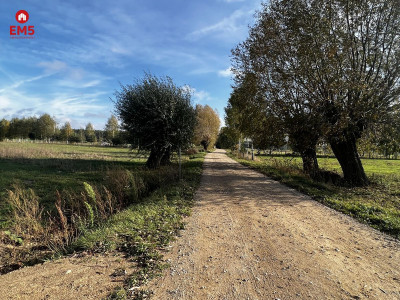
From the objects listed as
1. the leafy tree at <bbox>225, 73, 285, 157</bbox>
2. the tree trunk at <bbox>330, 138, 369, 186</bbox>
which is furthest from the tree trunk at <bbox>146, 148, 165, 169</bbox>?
the tree trunk at <bbox>330, 138, 369, 186</bbox>

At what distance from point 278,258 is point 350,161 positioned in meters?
11.4

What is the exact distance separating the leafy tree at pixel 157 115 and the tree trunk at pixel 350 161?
8.69 meters

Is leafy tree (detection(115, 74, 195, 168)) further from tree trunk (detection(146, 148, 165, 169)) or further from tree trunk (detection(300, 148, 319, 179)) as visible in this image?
tree trunk (detection(300, 148, 319, 179))

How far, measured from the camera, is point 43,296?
2824 mm

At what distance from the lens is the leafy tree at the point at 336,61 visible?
10.7 metres

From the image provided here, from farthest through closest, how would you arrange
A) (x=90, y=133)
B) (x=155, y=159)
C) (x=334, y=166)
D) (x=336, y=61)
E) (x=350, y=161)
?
(x=90, y=133)
(x=334, y=166)
(x=155, y=159)
(x=350, y=161)
(x=336, y=61)

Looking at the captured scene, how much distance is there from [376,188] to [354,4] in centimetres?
947

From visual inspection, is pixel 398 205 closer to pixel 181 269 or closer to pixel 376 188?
pixel 376 188

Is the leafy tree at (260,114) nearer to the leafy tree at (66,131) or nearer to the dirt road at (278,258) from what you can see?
the dirt road at (278,258)

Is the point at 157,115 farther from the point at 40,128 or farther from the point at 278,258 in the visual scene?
the point at 40,128

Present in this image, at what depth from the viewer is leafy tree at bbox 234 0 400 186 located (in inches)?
420

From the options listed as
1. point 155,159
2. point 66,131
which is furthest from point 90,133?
point 155,159

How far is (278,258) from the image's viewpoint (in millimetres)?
3930

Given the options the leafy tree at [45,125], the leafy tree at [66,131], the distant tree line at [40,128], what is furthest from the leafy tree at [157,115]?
the leafy tree at [66,131]
